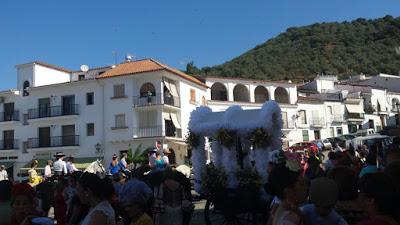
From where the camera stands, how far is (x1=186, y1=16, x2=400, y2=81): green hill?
8462 centimetres

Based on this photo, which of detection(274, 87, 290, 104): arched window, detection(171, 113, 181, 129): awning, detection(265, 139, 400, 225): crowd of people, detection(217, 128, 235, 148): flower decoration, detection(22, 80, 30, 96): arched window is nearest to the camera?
detection(265, 139, 400, 225): crowd of people

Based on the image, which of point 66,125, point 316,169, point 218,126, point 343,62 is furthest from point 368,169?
point 343,62

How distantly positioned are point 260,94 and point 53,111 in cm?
2430

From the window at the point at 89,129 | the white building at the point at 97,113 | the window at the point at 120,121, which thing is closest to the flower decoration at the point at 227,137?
the white building at the point at 97,113

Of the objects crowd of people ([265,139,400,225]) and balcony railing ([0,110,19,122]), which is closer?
crowd of people ([265,139,400,225])

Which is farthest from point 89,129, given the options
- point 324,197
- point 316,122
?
point 324,197

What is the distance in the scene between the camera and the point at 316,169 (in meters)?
9.24

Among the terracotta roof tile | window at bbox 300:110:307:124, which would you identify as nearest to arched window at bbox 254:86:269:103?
window at bbox 300:110:307:124

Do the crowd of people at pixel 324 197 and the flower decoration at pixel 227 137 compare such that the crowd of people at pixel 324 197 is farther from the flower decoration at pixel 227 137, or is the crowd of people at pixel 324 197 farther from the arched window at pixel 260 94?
the arched window at pixel 260 94

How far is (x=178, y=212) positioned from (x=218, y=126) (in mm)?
4031

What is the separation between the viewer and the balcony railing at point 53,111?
43.0 m

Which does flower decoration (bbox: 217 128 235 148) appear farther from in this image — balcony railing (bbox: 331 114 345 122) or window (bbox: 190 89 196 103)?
balcony railing (bbox: 331 114 345 122)

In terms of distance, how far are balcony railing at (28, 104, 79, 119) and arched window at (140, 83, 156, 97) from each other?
7.07 meters

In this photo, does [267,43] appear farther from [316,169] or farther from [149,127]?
[316,169]
